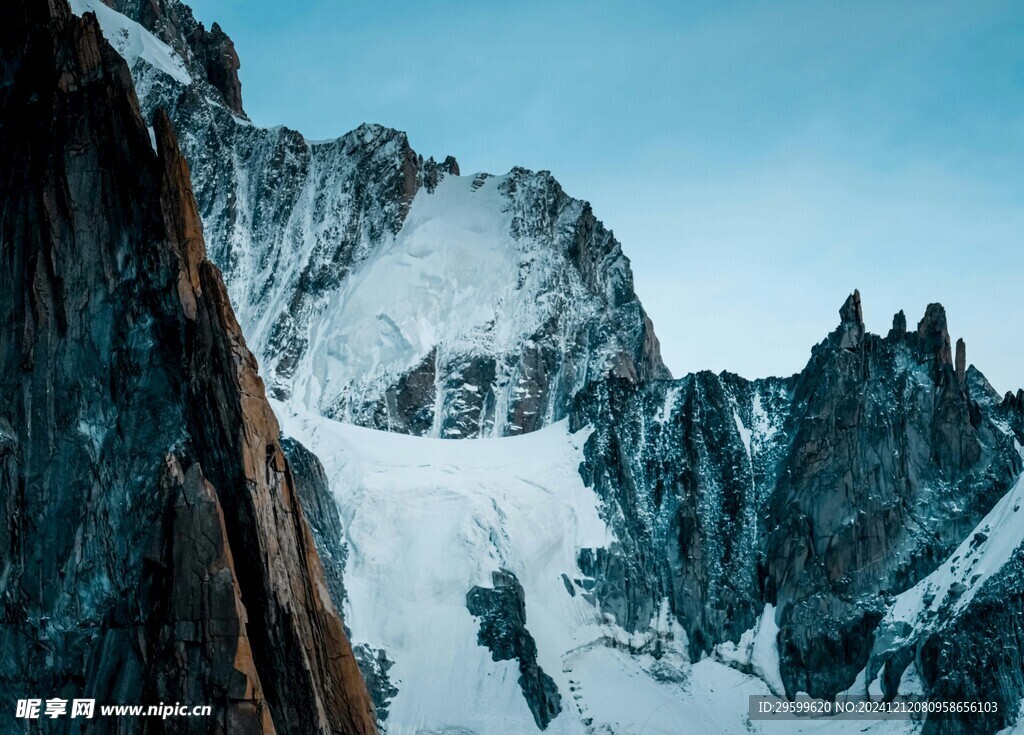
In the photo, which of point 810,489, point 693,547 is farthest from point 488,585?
point 810,489

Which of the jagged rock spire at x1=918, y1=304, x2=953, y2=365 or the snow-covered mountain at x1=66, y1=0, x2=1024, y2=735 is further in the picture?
the jagged rock spire at x1=918, y1=304, x2=953, y2=365

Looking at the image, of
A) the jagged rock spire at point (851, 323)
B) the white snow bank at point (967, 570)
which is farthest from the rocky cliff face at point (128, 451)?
the jagged rock spire at point (851, 323)

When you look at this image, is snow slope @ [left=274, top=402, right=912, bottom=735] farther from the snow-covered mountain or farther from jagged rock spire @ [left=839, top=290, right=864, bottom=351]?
jagged rock spire @ [left=839, top=290, right=864, bottom=351]

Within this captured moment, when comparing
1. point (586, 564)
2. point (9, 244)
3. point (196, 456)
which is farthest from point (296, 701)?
point (586, 564)

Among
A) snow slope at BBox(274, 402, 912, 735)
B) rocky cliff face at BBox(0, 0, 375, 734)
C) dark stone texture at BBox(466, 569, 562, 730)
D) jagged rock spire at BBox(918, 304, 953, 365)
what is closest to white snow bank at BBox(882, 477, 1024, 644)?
snow slope at BBox(274, 402, 912, 735)

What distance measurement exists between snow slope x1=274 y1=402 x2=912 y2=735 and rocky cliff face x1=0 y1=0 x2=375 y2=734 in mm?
72384

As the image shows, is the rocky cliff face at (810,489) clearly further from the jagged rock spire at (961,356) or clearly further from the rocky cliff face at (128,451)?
the rocky cliff face at (128,451)

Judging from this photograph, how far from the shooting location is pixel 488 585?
523 feet

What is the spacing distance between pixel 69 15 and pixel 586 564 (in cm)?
8935

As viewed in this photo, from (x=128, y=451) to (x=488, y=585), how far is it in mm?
84092

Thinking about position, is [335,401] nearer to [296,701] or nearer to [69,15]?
[69,15]

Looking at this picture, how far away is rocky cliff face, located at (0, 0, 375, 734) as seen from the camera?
71625mm

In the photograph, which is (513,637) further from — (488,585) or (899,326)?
(899,326)

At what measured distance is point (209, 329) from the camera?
7825 centimetres
